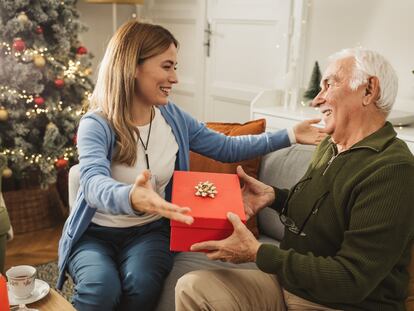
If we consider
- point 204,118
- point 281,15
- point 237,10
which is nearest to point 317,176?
point 281,15

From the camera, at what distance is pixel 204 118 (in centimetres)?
424

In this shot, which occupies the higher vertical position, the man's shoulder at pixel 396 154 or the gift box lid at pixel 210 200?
the man's shoulder at pixel 396 154

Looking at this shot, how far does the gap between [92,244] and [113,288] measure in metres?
0.21

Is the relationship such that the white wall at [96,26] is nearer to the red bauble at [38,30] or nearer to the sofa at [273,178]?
the red bauble at [38,30]

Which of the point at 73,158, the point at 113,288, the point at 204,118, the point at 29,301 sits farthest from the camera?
the point at 204,118

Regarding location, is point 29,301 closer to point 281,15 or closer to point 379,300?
point 379,300

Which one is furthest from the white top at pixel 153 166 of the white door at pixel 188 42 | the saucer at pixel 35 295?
the white door at pixel 188 42

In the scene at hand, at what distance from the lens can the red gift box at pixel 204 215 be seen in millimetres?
1362

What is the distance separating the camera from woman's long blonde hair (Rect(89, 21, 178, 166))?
5.71 ft

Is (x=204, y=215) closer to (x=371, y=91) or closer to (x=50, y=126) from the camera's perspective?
(x=371, y=91)

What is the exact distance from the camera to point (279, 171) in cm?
207

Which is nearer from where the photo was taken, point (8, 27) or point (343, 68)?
point (343, 68)

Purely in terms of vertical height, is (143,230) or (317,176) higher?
(317,176)

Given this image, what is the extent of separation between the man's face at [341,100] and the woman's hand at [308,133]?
47 cm
